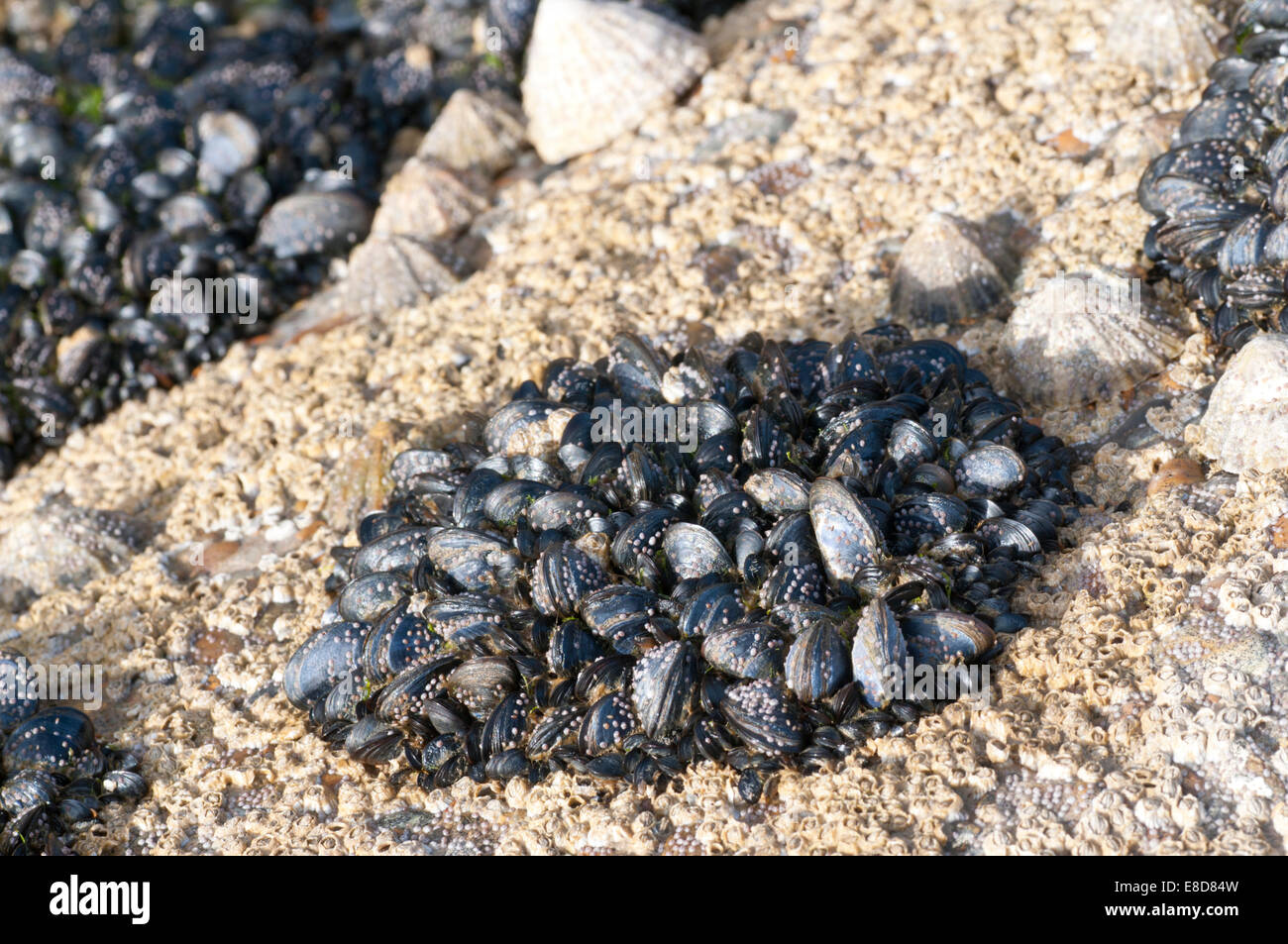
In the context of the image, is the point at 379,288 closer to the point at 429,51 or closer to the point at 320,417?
the point at 320,417

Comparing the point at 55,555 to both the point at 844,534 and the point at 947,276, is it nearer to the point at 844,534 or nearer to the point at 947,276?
the point at 844,534

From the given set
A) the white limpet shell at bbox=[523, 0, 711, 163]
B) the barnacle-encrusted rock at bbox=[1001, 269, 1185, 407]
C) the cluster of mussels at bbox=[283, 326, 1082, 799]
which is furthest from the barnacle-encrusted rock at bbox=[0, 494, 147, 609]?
the barnacle-encrusted rock at bbox=[1001, 269, 1185, 407]

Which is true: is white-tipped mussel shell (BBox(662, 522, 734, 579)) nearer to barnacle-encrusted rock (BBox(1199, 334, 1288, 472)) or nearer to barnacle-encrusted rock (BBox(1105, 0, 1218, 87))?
barnacle-encrusted rock (BBox(1199, 334, 1288, 472))

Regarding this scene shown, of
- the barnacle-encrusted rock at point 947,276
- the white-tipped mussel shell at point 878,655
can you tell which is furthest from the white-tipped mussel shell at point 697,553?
the barnacle-encrusted rock at point 947,276

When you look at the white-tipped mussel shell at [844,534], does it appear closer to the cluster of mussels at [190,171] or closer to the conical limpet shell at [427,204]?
the cluster of mussels at [190,171]

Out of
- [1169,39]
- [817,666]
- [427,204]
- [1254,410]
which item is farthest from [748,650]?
[1169,39]

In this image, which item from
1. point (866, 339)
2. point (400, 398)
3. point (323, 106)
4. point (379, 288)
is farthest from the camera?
point (323, 106)
